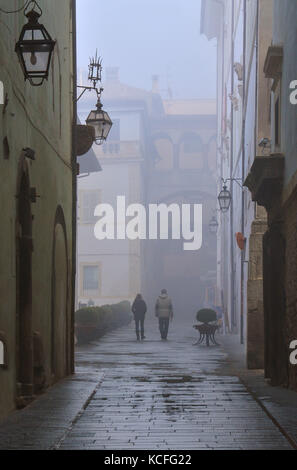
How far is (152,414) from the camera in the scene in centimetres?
1116

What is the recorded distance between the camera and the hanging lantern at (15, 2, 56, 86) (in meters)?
10.5

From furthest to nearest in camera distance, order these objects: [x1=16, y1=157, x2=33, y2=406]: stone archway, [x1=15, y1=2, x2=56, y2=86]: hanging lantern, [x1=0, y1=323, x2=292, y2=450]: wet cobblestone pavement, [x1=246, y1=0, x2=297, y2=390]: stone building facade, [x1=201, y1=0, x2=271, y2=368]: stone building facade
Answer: [x1=201, y1=0, x2=271, y2=368]: stone building facade
[x1=246, y1=0, x2=297, y2=390]: stone building facade
[x1=16, y1=157, x2=33, y2=406]: stone archway
[x1=15, y1=2, x2=56, y2=86]: hanging lantern
[x1=0, y1=323, x2=292, y2=450]: wet cobblestone pavement

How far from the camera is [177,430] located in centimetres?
971

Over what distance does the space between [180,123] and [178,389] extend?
166ft

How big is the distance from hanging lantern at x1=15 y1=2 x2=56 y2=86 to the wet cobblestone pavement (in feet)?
12.8

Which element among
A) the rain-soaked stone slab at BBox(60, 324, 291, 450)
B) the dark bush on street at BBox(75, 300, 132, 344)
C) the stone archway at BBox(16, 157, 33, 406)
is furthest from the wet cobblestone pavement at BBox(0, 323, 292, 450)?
the dark bush on street at BBox(75, 300, 132, 344)

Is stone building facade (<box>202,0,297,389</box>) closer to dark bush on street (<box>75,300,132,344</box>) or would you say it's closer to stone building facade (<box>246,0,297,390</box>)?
stone building facade (<box>246,0,297,390</box>)

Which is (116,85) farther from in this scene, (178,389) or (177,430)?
(177,430)

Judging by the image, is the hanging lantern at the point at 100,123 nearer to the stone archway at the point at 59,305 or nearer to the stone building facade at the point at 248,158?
the stone archway at the point at 59,305

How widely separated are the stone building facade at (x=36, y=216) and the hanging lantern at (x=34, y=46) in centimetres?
30

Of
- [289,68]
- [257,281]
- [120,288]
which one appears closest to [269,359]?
[257,281]

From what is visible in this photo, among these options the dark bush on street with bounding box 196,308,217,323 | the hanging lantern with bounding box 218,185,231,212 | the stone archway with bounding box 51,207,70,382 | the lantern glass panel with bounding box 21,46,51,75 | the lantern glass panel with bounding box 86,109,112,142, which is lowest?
the dark bush on street with bounding box 196,308,217,323

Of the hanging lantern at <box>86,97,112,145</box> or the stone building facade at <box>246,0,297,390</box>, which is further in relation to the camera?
the hanging lantern at <box>86,97,112,145</box>

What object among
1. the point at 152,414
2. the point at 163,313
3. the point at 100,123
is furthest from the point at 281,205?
the point at 163,313
